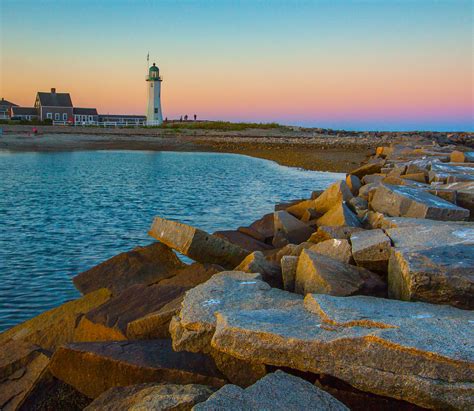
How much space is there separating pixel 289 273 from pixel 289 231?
3425 mm

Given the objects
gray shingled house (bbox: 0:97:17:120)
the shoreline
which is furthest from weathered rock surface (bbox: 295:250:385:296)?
A: gray shingled house (bbox: 0:97:17:120)

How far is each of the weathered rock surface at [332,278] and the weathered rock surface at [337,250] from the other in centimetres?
29

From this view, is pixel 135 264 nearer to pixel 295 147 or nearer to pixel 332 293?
pixel 332 293

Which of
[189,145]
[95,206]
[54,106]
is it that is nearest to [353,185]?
[95,206]

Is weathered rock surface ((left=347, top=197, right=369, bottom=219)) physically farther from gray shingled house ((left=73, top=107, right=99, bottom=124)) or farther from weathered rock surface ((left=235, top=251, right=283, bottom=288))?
gray shingled house ((left=73, top=107, right=99, bottom=124))

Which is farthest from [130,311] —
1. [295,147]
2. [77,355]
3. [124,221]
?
[295,147]

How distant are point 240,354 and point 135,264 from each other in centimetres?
386

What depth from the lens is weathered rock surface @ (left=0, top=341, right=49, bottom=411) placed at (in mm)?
4117

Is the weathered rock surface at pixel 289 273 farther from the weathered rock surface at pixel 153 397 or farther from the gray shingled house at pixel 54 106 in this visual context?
the gray shingled house at pixel 54 106

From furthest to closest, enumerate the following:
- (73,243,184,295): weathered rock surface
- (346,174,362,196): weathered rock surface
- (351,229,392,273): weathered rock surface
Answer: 1. (346,174,362,196): weathered rock surface
2. (73,243,184,295): weathered rock surface
3. (351,229,392,273): weathered rock surface

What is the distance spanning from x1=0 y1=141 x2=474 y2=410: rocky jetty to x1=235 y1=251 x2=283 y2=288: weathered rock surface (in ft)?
0.05

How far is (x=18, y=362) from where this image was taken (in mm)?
4484

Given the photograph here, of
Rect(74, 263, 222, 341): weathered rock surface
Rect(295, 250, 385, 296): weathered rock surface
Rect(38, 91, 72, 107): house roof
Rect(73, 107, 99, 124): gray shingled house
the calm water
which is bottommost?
the calm water

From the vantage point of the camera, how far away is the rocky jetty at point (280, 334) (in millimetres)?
2793
